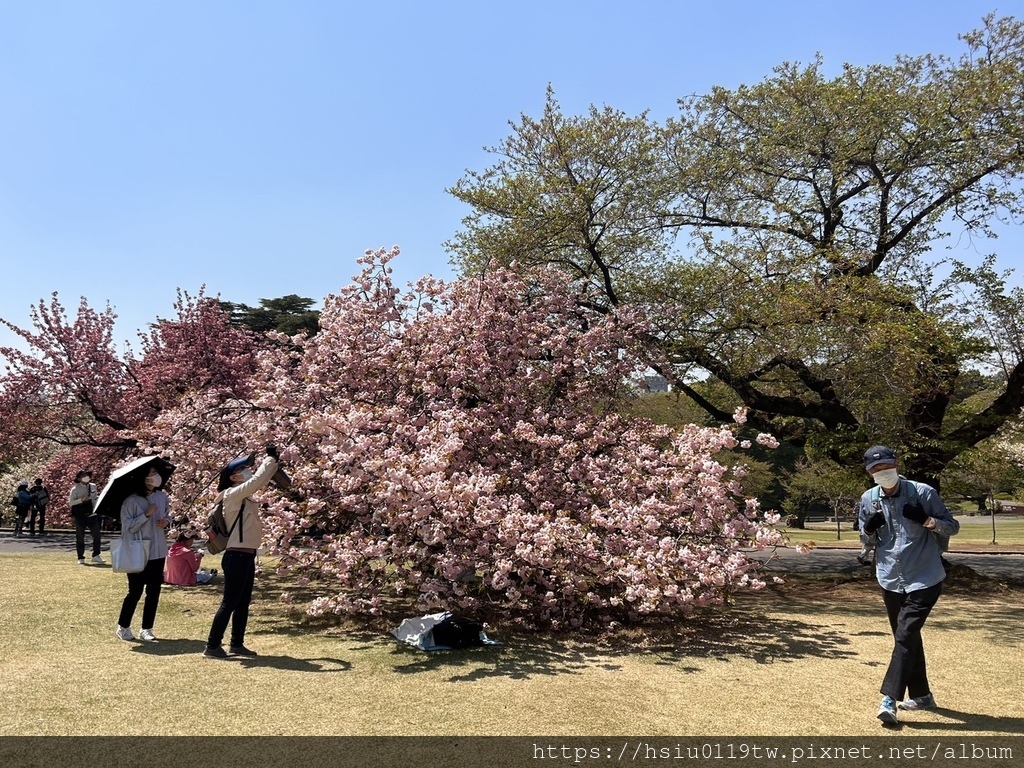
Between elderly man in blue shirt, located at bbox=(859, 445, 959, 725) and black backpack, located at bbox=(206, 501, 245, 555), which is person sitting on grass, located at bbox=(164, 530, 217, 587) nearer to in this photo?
black backpack, located at bbox=(206, 501, 245, 555)

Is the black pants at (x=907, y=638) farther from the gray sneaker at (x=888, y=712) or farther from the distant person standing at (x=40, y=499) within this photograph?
the distant person standing at (x=40, y=499)

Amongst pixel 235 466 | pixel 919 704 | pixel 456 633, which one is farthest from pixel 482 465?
pixel 919 704

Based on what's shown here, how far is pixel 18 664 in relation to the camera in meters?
5.82

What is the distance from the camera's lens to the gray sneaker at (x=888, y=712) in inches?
181

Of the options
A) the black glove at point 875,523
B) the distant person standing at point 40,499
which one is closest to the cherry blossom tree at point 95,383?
the distant person standing at point 40,499

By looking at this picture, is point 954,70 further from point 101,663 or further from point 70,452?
point 70,452

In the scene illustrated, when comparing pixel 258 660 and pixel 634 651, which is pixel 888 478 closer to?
pixel 634 651

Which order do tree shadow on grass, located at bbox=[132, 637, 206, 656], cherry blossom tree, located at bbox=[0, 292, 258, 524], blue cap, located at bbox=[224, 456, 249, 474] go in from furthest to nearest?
cherry blossom tree, located at bbox=[0, 292, 258, 524]
blue cap, located at bbox=[224, 456, 249, 474]
tree shadow on grass, located at bbox=[132, 637, 206, 656]

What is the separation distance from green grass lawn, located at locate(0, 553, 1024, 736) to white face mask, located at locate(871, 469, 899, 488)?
1.62 m

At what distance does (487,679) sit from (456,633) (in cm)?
105

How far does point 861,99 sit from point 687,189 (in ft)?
10.6

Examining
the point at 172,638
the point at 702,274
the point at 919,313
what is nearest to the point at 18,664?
the point at 172,638

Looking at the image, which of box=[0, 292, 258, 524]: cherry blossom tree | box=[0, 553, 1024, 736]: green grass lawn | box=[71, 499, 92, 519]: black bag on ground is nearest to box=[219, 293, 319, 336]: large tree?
box=[0, 292, 258, 524]: cherry blossom tree

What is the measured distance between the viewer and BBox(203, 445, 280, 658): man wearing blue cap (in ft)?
20.0
